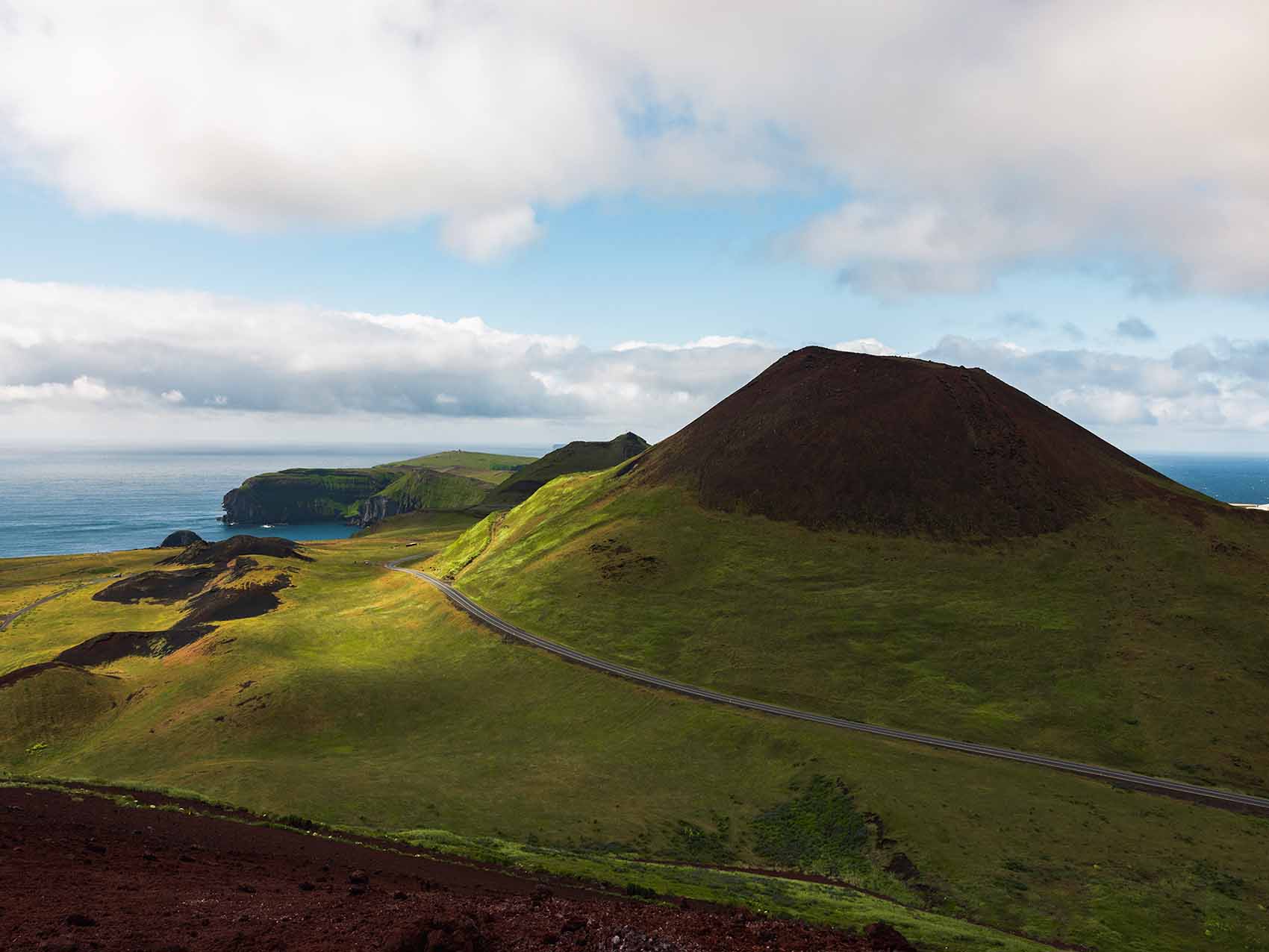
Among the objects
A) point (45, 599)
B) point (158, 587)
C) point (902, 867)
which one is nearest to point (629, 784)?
point (902, 867)

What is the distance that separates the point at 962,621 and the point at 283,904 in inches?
3369

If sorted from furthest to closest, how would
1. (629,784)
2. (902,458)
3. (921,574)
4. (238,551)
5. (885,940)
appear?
1. (238,551)
2. (902,458)
3. (921,574)
4. (629,784)
5. (885,940)

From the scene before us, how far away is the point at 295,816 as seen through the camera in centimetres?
4134

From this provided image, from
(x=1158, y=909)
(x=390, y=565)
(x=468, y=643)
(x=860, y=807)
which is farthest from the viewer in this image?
(x=390, y=565)

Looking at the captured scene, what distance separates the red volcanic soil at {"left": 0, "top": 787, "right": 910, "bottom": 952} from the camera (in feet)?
65.3

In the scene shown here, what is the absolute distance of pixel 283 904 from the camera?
929 inches

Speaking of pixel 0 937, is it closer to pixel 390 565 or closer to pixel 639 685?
pixel 639 685

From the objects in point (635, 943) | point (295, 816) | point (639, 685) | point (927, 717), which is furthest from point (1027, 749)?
point (295, 816)

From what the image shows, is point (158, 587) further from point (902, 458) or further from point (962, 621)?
point (902, 458)

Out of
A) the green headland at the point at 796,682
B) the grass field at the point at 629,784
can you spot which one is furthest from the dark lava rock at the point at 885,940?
the grass field at the point at 629,784

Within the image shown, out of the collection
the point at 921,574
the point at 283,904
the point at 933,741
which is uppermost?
the point at 921,574

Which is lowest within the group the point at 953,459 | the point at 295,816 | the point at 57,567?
the point at 57,567

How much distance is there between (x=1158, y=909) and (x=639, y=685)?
50159mm

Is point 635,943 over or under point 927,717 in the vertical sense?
over
